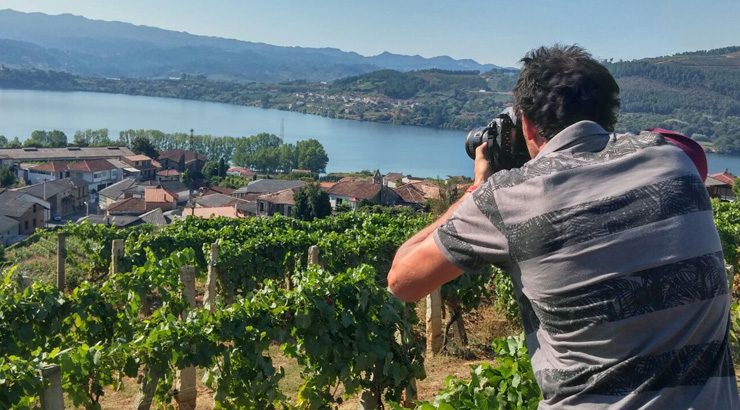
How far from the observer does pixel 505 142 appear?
6.57 ft

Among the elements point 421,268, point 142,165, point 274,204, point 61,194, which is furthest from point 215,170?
point 421,268

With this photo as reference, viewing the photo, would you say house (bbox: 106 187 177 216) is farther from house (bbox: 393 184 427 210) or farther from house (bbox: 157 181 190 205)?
house (bbox: 393 184 427 210)

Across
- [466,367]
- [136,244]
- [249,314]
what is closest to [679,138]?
[249,314]

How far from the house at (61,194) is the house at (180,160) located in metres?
23.4

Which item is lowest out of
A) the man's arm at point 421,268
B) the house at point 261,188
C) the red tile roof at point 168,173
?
the red tile roof at point 168,173

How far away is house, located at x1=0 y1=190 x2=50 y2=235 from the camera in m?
51.7

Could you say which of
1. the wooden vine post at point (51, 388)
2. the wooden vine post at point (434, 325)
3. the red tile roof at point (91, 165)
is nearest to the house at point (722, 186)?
the wooden vine post at point (434, 325)

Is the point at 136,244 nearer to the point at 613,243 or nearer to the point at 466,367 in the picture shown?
the point at 466,367

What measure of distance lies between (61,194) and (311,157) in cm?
4135

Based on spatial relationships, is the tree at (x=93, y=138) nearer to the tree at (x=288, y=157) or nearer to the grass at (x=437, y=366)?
the tree at (x=288, y=157)

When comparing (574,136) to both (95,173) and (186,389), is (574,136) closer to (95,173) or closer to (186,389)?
(186,389)

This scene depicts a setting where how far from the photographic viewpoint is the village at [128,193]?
5422 centimetres

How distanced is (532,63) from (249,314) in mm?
3817

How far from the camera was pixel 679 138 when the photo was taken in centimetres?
193
